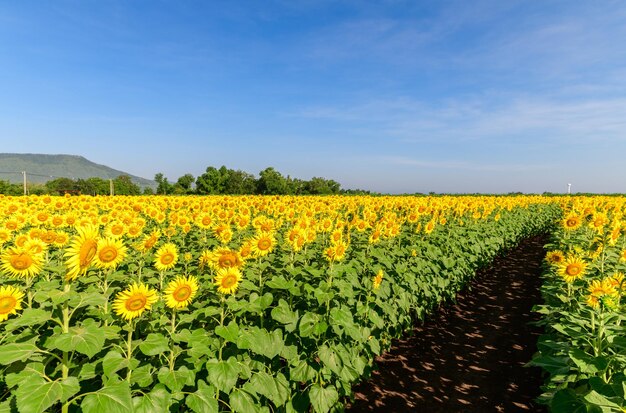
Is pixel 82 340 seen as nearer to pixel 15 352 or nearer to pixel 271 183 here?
pixel 15 352

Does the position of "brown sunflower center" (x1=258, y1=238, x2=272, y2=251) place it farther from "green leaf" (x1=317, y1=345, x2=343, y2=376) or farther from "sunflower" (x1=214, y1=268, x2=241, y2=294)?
"green leaf" (x1=317, y1=345, x2=343, y2=376)

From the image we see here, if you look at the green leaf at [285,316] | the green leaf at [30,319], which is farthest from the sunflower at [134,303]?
the green leaf at [285,316]

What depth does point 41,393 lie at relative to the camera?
208cm

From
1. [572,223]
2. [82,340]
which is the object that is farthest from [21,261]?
[572,223]

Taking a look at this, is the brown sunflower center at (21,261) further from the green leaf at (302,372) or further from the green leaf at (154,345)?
the green leaf at (302,372)

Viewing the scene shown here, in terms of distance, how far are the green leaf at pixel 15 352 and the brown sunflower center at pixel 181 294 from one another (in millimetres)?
Result: 1077

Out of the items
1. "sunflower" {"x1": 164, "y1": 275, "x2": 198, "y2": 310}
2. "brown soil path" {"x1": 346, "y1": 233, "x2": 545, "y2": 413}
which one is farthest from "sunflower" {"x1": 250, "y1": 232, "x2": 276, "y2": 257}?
"brown soil path" {"x1": 346, "y1": 233, "x2": 545, "y2": 413}

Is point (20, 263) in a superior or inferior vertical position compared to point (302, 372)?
superior

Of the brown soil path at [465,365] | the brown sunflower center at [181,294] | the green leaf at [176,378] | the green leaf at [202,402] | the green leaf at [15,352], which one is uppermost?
the brown sunflower center at [181,294]

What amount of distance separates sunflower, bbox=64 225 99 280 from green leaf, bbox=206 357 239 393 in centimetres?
128

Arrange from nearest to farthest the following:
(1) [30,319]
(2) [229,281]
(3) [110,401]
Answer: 1. (3) [110,401]
2. (1) [30,319]
3. (2) [229,281]

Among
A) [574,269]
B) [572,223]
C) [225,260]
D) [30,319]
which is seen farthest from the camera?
[572,223]

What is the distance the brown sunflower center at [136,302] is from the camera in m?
2.87

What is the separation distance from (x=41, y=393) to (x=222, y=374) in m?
1.27
